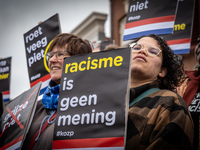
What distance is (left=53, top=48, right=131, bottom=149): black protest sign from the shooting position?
3.79ft

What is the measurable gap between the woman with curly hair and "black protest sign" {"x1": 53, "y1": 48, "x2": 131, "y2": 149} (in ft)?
0.73

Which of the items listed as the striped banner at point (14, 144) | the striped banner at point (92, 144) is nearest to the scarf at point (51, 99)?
the striped banner at point (14, 144)

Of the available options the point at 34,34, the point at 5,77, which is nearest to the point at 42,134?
the point at 34,34

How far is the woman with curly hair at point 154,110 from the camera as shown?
3.86 ft

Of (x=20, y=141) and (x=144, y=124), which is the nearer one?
(x=144, y=124)

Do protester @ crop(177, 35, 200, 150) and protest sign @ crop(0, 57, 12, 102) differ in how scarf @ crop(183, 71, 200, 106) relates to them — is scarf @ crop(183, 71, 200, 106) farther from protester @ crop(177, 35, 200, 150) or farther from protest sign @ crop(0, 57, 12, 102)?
protest sign @ crop(0, 57, 12, 102)

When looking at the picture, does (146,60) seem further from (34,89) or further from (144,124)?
(34,89)

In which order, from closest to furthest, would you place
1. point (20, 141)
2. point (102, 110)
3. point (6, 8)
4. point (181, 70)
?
point (102, 110), point (20, 141), point (181, 70), point (6, 8)

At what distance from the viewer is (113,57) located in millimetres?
1339

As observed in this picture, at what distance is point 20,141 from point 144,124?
0.86 m

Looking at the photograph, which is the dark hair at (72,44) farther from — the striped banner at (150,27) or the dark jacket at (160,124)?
the striped banner at (150,27)

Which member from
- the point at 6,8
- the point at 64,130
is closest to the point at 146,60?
the point at 64,130

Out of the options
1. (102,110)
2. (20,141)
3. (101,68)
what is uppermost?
(101,68)

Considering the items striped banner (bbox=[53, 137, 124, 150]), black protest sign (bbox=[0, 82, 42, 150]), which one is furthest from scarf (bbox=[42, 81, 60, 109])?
striped banner (bbox=[53, 137, 124, 150])
